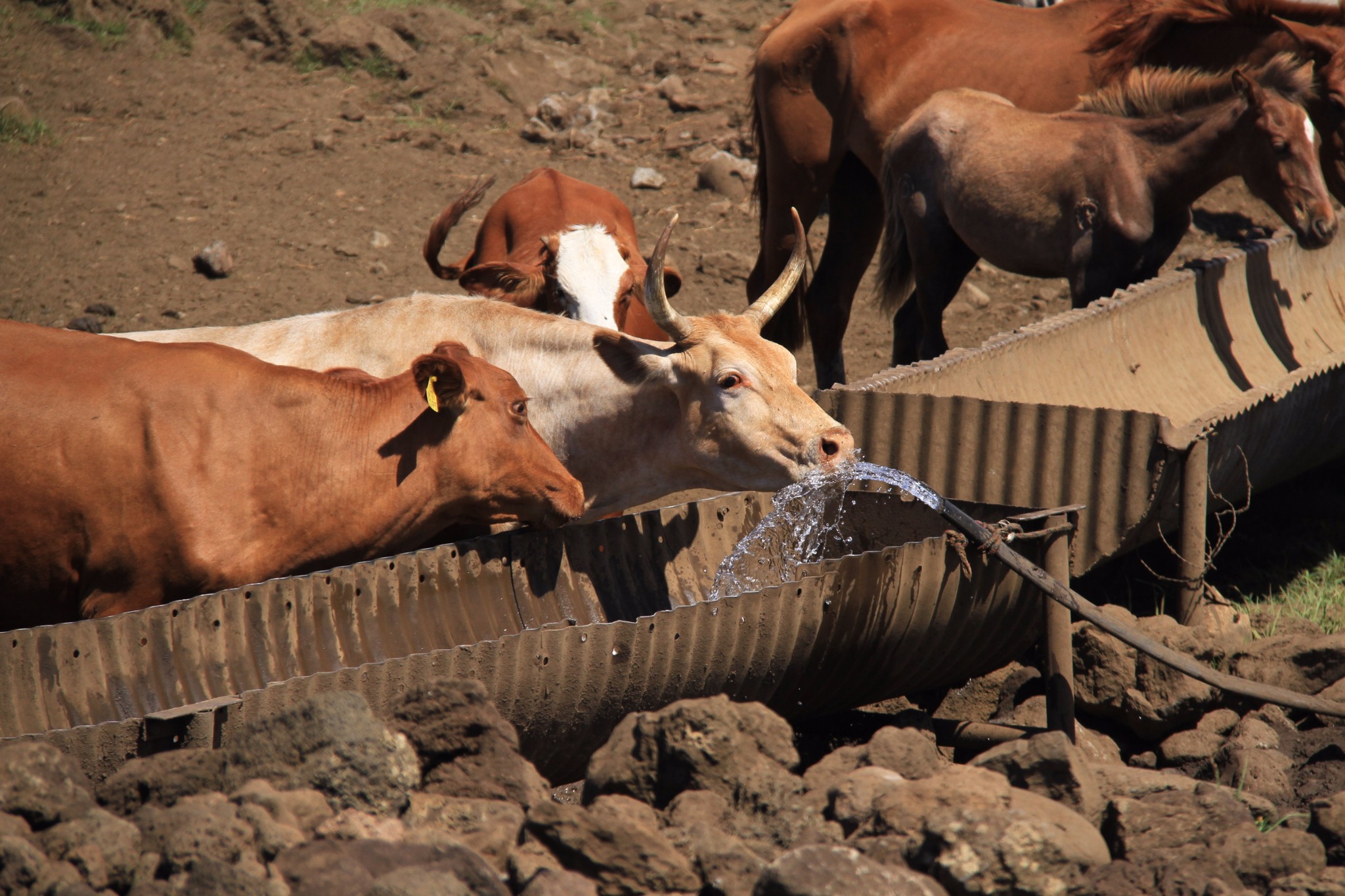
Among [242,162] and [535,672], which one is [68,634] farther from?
[242,162]

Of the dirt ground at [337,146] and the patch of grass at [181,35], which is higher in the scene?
the patch of grass at [181,35]

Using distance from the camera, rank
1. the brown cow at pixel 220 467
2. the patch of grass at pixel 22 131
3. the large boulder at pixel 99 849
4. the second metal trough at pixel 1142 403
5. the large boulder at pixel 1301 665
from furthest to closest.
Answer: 1. the patch of grass at pixel 22 131
2. the second metal trough at pixel 1142 403
3. the large boulder at pixel 1301 665
4. the brown cow at pixel 220 467
5. the large boulder at pixel 99 849

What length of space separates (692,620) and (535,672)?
45cm

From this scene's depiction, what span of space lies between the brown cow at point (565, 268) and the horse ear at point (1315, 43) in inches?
121

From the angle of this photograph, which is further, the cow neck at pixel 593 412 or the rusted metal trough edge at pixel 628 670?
the cow neck at pixel 593 412

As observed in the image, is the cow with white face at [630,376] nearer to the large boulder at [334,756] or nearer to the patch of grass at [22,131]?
the large boulder at [334,756]

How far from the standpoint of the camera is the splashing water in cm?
462

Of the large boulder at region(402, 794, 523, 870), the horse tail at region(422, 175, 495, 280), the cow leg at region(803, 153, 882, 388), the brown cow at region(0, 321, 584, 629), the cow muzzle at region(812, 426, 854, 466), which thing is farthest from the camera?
the cow leg at region(803, 153, 882, 388)

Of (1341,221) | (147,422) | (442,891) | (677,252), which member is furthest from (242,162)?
(442,891)

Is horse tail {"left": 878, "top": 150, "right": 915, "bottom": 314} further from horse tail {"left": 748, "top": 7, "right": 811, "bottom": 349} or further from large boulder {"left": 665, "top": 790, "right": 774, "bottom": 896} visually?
large boulder {"left": 665, "top": 790, "right": 774, "bottom": 896}

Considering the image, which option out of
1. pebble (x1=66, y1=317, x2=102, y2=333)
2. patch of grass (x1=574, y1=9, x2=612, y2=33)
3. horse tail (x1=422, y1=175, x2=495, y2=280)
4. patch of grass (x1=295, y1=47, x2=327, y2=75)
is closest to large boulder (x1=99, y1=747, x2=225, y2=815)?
horse tail (x1=422, y1=175, x2=495, y2=280)

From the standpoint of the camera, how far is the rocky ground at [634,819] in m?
2.68

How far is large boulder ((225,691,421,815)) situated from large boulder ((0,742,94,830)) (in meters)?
0.32

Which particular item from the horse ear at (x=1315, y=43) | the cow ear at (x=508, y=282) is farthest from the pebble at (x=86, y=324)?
the horse ear at (x=1315, y=43)
